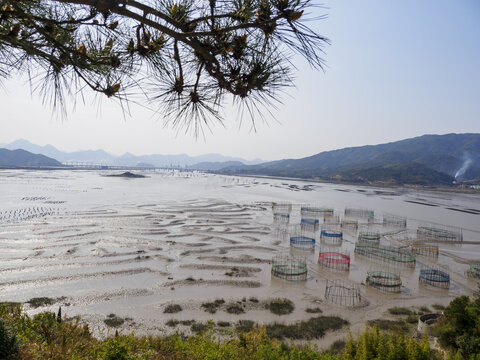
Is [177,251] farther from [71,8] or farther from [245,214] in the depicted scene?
[71,8]

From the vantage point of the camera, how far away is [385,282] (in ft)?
64.2

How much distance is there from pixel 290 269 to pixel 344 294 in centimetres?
411

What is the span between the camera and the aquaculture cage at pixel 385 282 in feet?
62.7

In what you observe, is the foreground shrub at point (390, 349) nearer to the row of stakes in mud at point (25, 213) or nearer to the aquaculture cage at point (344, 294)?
the aquaculture cage at point (344, 294)

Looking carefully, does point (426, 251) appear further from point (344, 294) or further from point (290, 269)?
point (290, 269)

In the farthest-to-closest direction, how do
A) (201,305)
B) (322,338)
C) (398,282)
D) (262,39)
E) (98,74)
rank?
(398,282), (201,305), (322,338), (98,74), (262,39)

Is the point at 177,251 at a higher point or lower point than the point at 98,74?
lower

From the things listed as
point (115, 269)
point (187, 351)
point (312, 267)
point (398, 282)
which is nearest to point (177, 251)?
point (115, 269)

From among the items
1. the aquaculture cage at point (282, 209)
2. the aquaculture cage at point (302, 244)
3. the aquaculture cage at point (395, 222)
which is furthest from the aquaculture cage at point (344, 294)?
the aquaculture cage at point (282, 209)

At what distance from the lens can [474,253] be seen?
29609mm

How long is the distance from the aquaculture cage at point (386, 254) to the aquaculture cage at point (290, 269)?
277 inches

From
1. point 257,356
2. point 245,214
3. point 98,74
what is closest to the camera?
point 98,74

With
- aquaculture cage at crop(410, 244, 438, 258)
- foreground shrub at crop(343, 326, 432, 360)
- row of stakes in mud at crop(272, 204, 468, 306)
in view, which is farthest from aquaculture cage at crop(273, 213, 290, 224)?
foreground shrub at crop(343, 326, 432, 360)

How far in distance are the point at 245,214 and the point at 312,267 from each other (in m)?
22.2
